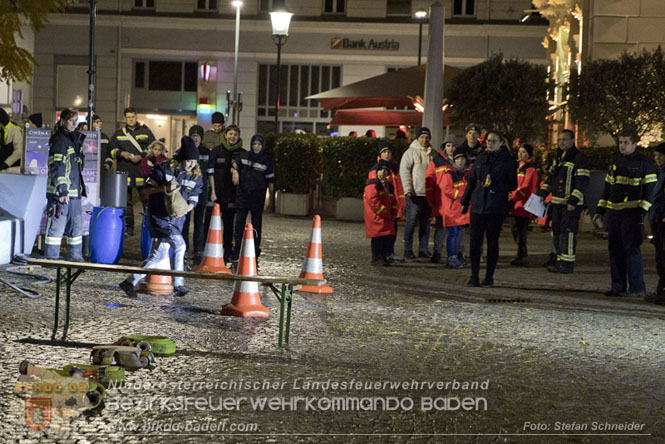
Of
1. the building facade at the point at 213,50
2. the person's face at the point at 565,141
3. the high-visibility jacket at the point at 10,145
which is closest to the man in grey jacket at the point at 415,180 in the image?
the person's face at the point at 565,141

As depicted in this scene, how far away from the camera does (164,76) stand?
4503 cm

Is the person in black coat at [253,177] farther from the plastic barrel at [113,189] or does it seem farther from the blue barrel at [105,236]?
the blue barrel at [105,236]

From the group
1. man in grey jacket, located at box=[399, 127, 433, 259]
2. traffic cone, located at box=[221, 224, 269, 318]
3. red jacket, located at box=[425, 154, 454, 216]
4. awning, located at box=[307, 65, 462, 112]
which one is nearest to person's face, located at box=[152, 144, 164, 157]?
man in grey jacket, located at box=[399, 127, 433, 259]

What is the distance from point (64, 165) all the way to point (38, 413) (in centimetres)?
662

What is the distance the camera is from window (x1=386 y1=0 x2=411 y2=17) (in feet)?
144

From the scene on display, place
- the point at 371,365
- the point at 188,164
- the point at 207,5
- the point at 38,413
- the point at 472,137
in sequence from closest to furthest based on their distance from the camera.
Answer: the point at 38,413 < the point at 371,365 < the point at 188,164 < the point at 472,137 < the point at 207,5

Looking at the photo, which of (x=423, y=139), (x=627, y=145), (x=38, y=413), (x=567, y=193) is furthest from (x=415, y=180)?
(x=38, y=413)

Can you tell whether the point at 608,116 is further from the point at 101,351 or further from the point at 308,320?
the point at 101,351

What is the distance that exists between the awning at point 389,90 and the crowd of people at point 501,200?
6917mm

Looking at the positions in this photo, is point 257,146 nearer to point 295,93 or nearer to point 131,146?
point 131,146

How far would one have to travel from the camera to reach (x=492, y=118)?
20766mm

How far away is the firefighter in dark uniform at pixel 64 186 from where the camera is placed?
458 inches

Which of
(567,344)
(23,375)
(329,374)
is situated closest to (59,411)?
(23,375)

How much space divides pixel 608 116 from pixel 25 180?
12.3 metres
